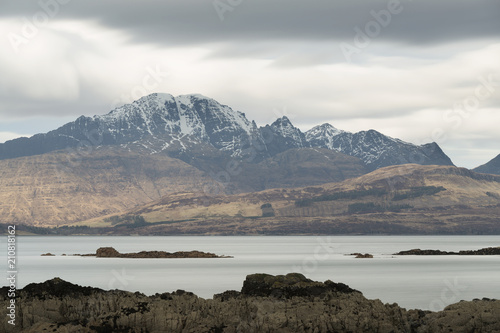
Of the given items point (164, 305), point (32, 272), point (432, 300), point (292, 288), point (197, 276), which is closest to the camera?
point (164, 305)

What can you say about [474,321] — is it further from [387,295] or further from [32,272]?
[32,272]

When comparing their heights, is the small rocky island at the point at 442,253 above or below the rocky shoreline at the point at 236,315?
above

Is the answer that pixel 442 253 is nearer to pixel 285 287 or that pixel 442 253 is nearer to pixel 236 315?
pixel 285 287

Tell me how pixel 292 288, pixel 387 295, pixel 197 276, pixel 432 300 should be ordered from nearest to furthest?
pixel 292 288
pixel 432 300
pixel 387 295
pixel 197 276

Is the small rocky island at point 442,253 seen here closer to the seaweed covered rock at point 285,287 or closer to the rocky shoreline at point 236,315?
the seaweed covered rock at point 285,287

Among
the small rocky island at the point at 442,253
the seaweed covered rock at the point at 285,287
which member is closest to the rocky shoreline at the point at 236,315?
the seaweed covered rock at the point at 285,287

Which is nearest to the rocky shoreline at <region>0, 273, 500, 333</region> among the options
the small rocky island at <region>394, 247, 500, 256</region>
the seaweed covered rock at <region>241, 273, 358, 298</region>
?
the seaweed covered rock at <region>241, 273, 358, 298</region>

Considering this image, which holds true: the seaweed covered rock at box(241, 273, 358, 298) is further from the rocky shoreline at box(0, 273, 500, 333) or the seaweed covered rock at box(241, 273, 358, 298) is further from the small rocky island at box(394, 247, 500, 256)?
the small rocky island at box(394, 247, 500, 256)

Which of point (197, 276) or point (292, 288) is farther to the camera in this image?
point (197, 276)

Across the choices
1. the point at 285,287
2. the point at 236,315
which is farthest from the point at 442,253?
the point at 236,315

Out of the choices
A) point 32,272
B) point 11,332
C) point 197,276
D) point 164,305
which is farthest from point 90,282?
point 11,332

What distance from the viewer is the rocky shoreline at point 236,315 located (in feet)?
122

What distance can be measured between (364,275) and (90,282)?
38.3 meters

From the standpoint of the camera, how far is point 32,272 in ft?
370
